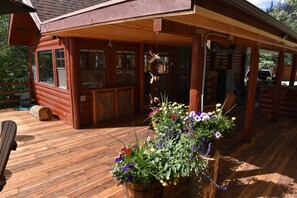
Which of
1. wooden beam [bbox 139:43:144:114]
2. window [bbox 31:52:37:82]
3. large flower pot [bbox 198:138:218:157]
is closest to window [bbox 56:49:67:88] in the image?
wooden beam [bbox 139:43:144:114]

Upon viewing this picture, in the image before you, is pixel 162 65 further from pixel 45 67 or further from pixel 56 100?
pixel 45 67

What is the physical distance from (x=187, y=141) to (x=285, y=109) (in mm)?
6181

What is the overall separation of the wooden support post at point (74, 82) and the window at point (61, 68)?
548 millimetres

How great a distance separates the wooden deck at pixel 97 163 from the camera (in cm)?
286

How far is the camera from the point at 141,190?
7.26ft

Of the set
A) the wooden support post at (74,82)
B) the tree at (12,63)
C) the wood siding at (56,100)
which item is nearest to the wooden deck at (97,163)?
the wooden support post at (74,82)

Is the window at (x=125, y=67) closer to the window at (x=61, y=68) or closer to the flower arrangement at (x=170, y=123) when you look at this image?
the window at (x=61, y=68)

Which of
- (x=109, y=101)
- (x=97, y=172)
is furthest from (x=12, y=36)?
(x=97, y=172)

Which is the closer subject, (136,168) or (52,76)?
(136,168)

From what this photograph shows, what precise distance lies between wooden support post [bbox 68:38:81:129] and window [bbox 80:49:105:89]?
348 mm

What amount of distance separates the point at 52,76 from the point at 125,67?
2.25 metres

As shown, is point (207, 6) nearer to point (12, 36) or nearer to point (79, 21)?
point (79, 21)

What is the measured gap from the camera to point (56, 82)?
6.09 m

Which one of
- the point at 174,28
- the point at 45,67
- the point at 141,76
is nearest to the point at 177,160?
the point at 174,28
